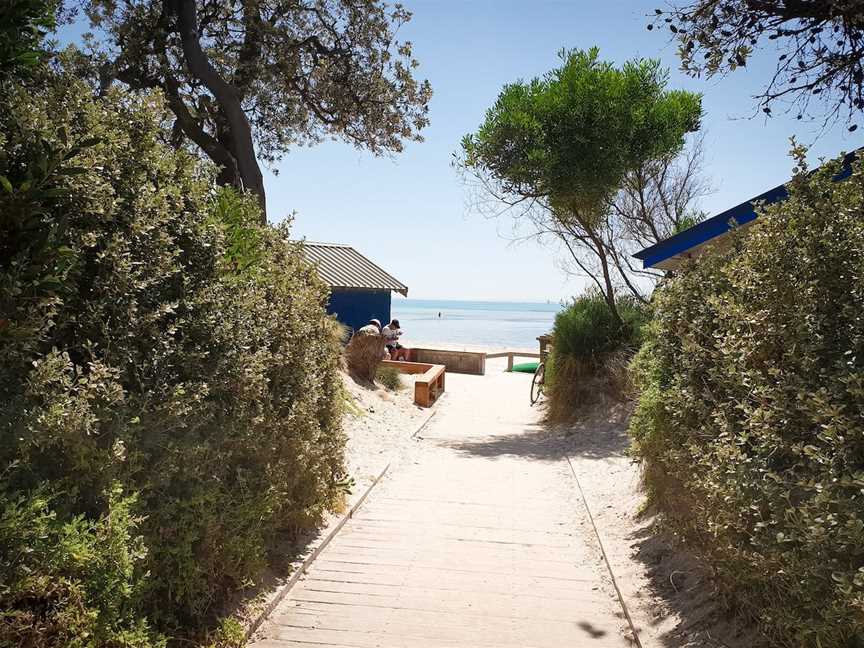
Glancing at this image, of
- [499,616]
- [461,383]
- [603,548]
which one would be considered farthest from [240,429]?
[461,383]

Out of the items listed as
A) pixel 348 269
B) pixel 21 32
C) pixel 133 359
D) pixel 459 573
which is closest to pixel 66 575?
pixel 133 359

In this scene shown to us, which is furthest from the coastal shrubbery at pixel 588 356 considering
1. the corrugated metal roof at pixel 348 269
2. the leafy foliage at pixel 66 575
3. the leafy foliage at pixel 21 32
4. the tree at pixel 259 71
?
the corrugated metal roof at pixel 348 269

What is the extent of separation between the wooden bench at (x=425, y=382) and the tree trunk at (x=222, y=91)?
5.32 meters

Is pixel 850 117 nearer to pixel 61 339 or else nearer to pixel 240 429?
pixel 240 429

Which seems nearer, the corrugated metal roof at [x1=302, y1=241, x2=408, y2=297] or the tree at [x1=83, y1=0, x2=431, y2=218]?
the tree at [x1=83, y1=0, x2=431, y2=218]

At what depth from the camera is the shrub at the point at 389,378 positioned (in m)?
16.3

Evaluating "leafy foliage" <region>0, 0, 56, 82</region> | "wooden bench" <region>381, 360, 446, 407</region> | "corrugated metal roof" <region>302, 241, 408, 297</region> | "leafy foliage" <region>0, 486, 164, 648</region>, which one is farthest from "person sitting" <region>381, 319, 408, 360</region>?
"leafy foliage" <region>0, 486, 164, 648</region>

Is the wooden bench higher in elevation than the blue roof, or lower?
lower

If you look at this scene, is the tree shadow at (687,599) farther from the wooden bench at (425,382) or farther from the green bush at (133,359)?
the wooden bench at (425,382)

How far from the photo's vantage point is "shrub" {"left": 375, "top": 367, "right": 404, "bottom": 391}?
641 inches

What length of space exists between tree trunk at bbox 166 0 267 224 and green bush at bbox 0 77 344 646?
8227mm

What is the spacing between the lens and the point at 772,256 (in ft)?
11.9

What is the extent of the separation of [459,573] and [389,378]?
11077mm

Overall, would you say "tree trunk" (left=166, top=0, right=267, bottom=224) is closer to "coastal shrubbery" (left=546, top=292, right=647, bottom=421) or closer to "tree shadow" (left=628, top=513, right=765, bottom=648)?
"coastal shrubbery" (left=546, top=292, right=647, bottom=421)
